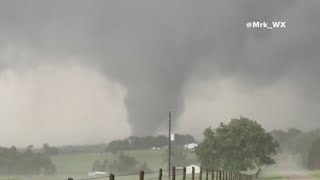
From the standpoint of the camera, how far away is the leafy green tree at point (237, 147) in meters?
135

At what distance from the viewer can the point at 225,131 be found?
468 ft

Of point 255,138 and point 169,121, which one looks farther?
point 255,138

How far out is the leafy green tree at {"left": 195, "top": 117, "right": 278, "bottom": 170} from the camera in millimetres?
135375

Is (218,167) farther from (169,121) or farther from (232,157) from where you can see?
(169,121)

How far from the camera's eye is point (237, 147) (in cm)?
13988

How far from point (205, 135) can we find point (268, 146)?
16.8 m

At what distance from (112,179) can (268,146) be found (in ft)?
426

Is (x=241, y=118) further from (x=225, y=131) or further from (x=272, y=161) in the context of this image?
(x=272, y=161)

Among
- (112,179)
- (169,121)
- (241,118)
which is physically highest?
(241,118)

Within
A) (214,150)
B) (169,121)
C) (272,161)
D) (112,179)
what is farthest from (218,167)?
(112,179)

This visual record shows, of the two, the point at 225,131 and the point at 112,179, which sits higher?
the point at 225,131

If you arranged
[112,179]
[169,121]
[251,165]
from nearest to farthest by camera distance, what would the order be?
[112,179], [169,121], [251,165]

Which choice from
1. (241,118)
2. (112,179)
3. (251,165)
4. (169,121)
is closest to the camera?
(112,179)

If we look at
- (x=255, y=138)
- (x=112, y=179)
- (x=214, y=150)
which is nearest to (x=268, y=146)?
(x=255, y=138)
